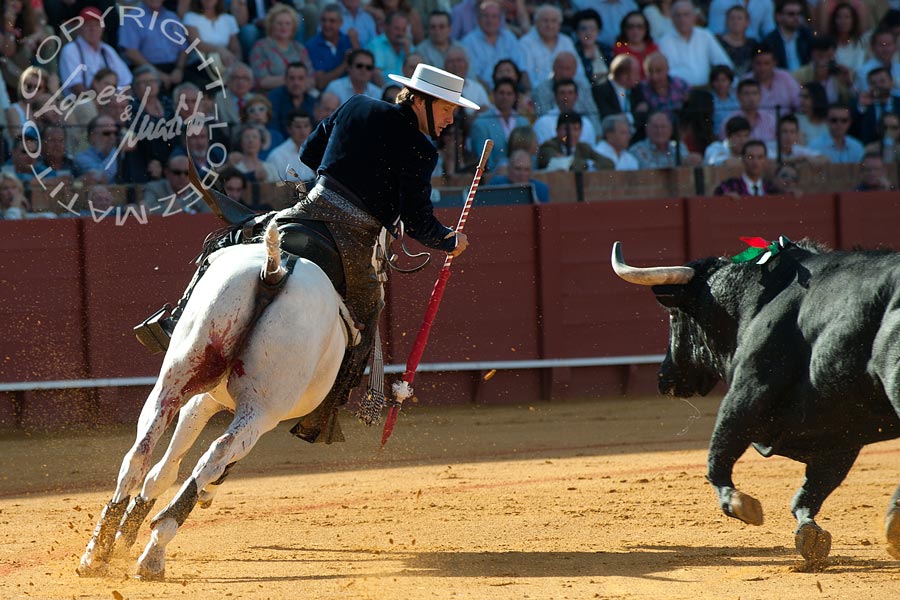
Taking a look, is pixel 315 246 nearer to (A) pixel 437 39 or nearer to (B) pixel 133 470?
(B) pixel 133 470

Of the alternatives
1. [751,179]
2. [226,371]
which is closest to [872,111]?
[751,179]

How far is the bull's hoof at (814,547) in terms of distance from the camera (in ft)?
14.5

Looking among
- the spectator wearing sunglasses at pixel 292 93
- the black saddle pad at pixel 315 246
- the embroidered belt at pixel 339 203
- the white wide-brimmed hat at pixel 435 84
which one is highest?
the white wide-brimmed hat at pixel 435 84

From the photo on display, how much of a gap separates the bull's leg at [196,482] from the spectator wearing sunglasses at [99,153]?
187 inches

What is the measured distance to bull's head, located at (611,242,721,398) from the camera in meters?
5.01

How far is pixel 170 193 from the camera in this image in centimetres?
901

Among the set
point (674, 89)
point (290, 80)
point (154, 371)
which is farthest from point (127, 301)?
point (674, 89)

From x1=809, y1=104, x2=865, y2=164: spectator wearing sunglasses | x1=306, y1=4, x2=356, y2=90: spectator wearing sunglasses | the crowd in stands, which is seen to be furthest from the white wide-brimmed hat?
x1=809, y1=104, x2=865, y2=164: spectator wearing sunglasses

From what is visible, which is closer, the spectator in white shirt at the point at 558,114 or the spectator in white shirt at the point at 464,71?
the spectator in white shirt at the point at 558,114

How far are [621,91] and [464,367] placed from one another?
2.59 meters

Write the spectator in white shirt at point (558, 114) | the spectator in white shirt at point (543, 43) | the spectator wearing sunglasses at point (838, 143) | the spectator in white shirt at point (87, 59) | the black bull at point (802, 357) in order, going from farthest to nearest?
1. the spectator wearing sunglasses at point (838, 143)
2. the spectator in white shirt at point (543, 43)
3. the spectator in white shirt at point (558, 114)
4. the spectator in white shirt at point (87, 59)
5. the black bull at point (802, 357)

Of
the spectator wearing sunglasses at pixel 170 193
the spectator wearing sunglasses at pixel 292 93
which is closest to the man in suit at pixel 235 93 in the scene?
the spectator wearing sunglasses at pixel 292 93

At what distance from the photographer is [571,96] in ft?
32.8

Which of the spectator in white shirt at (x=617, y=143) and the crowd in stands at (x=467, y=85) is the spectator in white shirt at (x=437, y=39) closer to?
the crowd in stands at (x=467, y=85)
